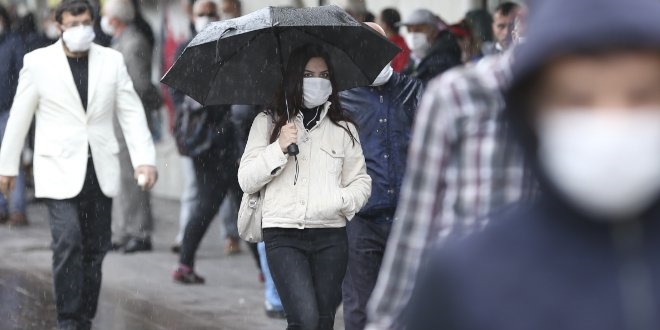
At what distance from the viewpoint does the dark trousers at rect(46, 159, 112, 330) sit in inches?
296

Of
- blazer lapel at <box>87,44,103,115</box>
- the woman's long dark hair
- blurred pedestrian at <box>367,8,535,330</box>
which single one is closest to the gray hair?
blazer lapel at <box>87,44,103,115</box>

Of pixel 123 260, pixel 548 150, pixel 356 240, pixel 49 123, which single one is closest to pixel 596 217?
pixel 548 150

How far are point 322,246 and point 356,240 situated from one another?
3.13 feet

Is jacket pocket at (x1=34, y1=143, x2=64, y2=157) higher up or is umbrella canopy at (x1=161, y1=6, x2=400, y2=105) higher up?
umbrella canopy at (x1=161, y1=6, x2=400, y2=105)

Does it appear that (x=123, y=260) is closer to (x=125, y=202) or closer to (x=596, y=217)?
(x=125, y=202)

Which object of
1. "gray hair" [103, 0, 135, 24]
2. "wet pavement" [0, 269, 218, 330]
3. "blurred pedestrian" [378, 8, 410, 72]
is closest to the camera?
"wet pavement" [0, 269, 218, 330]

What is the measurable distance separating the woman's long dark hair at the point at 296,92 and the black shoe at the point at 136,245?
17.9 ft

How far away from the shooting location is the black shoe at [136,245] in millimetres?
11414

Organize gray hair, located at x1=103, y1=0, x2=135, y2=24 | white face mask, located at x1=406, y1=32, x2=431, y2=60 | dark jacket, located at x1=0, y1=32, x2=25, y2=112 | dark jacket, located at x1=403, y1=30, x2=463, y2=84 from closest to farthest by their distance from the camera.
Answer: dark jacket, located at x1=403, y1=30, x2=463, y2=84, white face mask, located at x1=406, y1=32, x2=431, y2=60, gray hair, located at x1=103, y1=0, x2=135, y2=24, dark jacket, located at x1=0, y1=32, x2=25, y2=112

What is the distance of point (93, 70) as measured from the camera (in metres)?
7.75

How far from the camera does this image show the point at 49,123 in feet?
25.2

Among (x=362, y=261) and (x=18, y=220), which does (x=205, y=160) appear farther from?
(x=18, y=220)

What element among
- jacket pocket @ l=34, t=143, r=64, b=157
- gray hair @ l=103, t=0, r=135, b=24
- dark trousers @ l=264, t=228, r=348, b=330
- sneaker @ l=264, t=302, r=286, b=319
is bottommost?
sneaker @ l=264, t=302, r=286, b=319

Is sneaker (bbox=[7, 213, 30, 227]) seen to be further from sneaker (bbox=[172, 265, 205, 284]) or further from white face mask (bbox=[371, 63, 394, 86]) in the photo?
white face mask (bbox=[371, 63, 394, 86])
